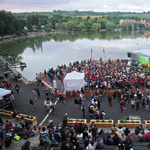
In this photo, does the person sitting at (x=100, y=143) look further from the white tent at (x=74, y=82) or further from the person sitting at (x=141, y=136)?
the white tent at (x=74, y=82)

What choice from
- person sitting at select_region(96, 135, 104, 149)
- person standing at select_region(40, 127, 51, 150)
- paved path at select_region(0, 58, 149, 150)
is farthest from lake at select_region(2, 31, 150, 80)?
person sitting at select_region(96, 135, 104, 149)

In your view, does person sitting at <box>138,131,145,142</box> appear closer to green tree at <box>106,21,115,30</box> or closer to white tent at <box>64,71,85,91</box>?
white tent at <box>64,71,85,91</box>

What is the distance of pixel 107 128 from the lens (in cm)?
1033

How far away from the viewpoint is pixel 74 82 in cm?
1680

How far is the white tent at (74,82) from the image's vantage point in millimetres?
16672

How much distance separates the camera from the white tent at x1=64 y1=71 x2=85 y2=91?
16.7 meters

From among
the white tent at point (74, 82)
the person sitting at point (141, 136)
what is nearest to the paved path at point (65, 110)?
the white tent at point (74, 82)

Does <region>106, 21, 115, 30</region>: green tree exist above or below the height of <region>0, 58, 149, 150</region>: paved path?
above

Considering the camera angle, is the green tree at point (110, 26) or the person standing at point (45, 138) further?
the green tree at point (110, 26)

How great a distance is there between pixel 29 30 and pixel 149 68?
104 meters

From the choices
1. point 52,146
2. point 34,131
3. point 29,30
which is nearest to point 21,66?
point 34,131

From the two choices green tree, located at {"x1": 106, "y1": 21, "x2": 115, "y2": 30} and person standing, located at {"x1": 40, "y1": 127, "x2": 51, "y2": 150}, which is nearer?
person standing, located at {"x1": 40, "y1": 127, "x2": 51, "y2": 150}

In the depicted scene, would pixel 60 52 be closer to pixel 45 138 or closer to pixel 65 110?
pixel 65 110

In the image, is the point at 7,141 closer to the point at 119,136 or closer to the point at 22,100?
the point at 119,136
